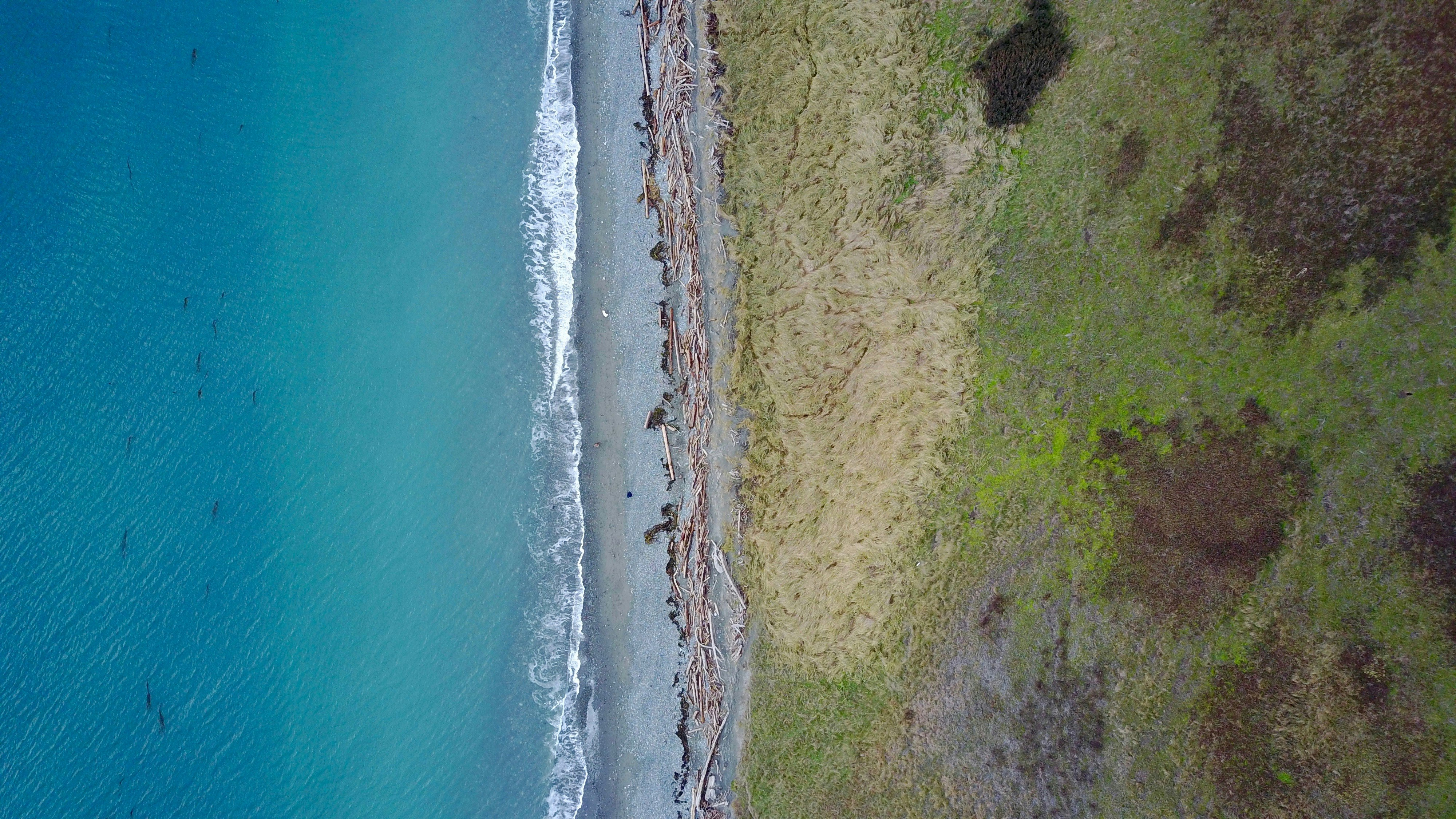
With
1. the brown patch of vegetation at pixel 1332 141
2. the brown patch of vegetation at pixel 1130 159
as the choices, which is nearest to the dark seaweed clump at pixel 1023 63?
the brown patch of vegetation at pixel 1130 159

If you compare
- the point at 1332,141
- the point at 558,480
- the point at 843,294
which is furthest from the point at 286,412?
the point at 1332,141

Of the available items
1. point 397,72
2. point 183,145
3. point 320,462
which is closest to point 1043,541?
point 320,462

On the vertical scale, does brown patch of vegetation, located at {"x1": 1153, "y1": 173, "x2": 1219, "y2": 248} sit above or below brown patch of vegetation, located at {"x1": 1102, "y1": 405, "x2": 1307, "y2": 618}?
above

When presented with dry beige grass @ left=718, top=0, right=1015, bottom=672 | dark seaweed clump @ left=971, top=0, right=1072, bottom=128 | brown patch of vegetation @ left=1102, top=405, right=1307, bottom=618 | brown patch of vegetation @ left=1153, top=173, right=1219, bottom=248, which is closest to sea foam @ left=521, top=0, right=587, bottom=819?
dry beige grass @ left=718, top=0, right=1015, bottom=672

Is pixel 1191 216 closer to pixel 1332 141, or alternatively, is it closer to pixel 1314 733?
pixel 1332 141

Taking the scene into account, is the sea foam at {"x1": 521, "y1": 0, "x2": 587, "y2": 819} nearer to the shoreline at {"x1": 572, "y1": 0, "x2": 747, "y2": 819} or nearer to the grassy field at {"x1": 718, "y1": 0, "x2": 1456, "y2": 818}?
the shoreline at {"x1": 572, "y1": 0, "x2": 747, "y2": 819}

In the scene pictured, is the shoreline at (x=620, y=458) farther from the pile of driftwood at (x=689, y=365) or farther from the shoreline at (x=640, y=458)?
the pile of driftwood at (x=689, y=365)

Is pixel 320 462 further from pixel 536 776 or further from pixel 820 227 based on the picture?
pixel 820 227
